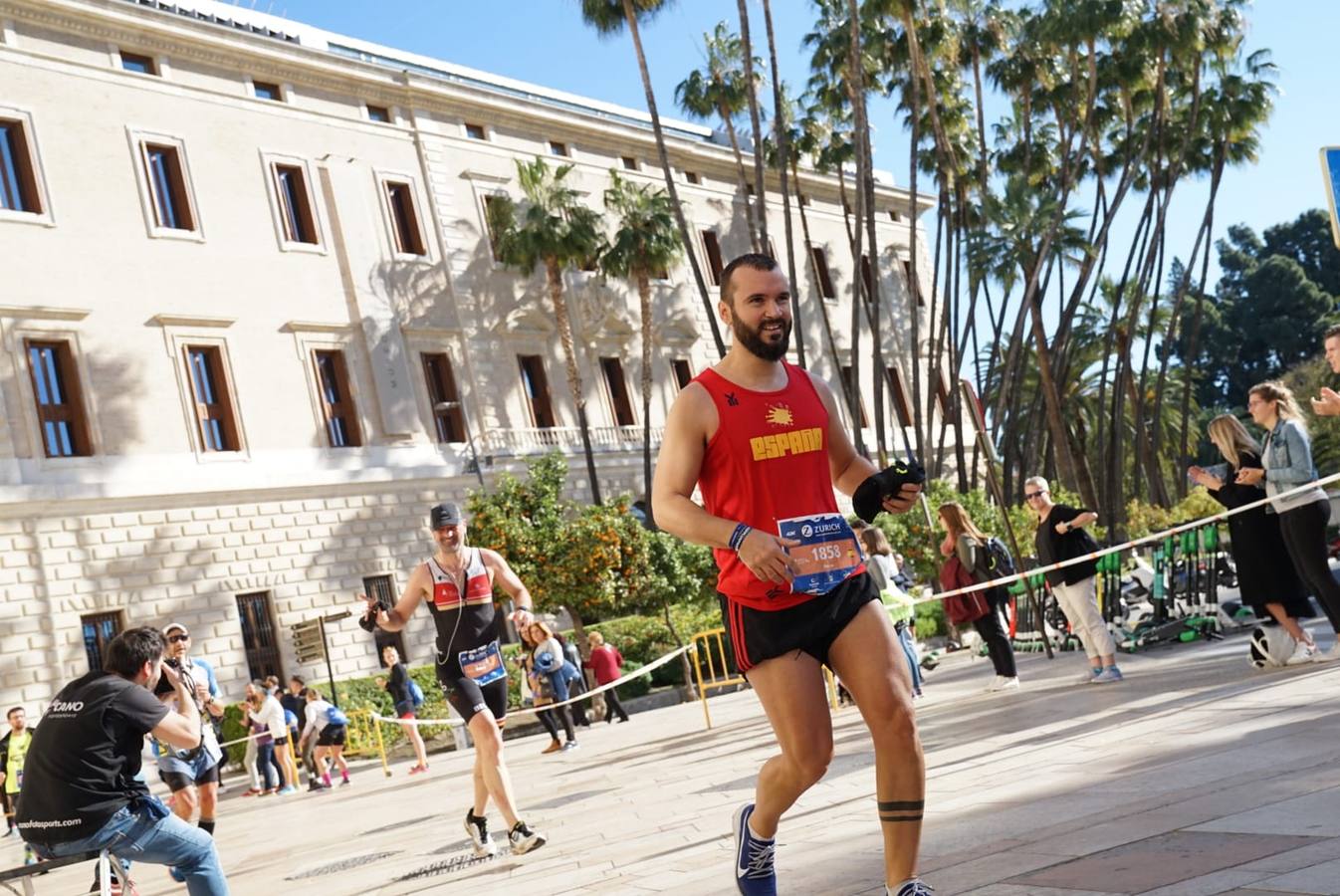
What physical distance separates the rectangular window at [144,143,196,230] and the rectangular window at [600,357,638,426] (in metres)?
13.0

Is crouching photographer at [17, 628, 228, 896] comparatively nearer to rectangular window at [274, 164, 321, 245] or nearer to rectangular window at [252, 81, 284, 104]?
rectangular window at [274, 164, 321, 245]

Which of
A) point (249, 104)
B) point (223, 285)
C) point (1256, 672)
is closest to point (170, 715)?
point (1256, 672)

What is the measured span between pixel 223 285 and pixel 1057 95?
23496 mm

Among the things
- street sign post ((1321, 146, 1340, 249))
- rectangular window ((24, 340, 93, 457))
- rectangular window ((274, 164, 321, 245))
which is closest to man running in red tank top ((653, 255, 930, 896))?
street sign post ((1321, 146, 1340, 249))

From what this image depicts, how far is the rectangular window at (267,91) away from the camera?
1255 inches

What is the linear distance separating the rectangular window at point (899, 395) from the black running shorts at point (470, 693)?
43430 mm

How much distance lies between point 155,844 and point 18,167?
81.7 ft

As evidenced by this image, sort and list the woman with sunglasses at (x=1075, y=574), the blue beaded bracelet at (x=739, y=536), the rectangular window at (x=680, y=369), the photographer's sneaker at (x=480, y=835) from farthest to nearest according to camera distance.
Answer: the rectangular window at (x=680, y=369) < the woman with sunglasses at (x=1075, y=574) < the photographer's sneaker at (x=480, y=835) < the blue beaded bracelet at (x=739, y=536)

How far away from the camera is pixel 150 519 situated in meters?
27.0

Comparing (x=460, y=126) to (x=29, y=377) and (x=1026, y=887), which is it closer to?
(x=29, y=377)

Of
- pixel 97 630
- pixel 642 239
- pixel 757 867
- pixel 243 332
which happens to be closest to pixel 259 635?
pixel 97 630

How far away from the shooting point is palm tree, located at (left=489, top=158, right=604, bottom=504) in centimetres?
3544

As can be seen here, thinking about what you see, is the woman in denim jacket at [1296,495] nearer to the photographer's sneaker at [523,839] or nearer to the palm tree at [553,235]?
the photographer's sneaker at [523,839]

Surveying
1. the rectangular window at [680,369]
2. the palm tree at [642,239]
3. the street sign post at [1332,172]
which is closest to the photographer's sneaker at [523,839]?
the street sign post at [1332,172]
